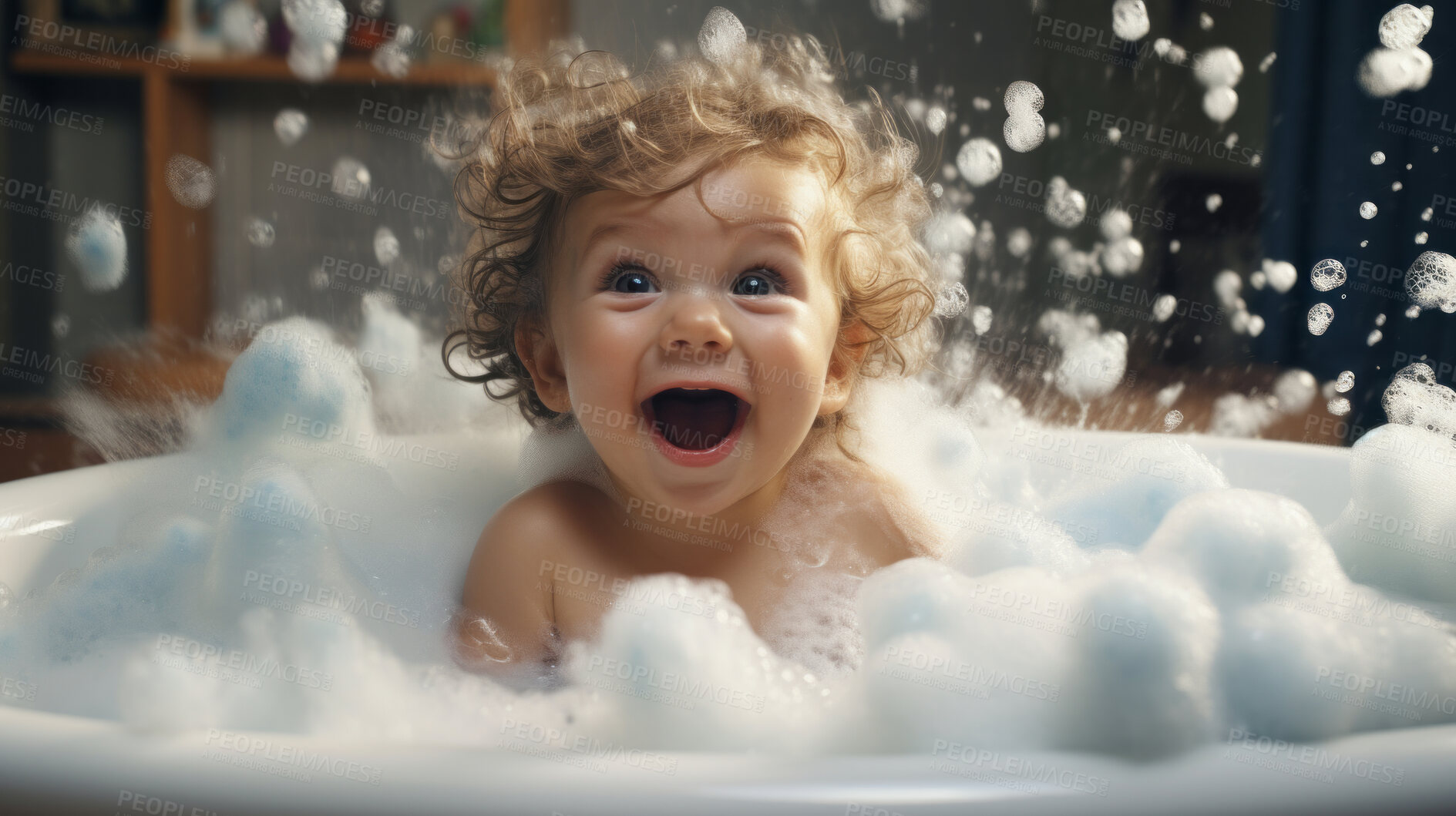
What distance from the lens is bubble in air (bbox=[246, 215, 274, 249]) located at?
10.4ft

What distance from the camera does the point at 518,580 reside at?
3.31 ft

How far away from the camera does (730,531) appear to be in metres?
1.07

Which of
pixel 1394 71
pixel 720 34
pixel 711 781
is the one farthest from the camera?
pixel 1394 71

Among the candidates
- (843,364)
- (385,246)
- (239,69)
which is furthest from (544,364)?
(239,69)

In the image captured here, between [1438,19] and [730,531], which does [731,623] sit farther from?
[1438,19]

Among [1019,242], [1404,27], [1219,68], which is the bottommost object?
[1019,242]

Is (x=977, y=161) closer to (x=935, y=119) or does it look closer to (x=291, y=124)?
(x=935, y=119)

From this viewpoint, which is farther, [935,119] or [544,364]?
[935,119]

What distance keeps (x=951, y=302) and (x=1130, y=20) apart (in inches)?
45.8

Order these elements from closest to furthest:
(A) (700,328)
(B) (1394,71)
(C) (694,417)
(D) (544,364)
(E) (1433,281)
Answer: (A) (700,328) → (C) (694,417) → (D) (544,364) → (E) (1433,281) → (B) (1394,71)

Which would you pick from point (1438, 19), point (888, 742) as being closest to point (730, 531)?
point (888, 742)

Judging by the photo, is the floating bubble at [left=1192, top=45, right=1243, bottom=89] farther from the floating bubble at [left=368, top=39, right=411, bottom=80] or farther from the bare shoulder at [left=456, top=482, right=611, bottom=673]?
the bare shoulder at [left=456, top=482, right=611, bottom=673]

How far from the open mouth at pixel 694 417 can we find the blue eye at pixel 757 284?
3.6 inches

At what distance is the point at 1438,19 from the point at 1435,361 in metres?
0.60
